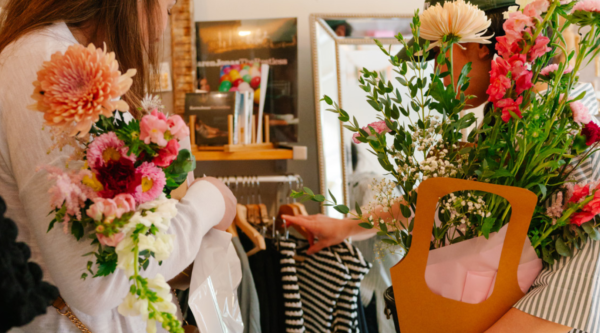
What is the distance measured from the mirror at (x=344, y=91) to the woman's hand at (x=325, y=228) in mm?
543

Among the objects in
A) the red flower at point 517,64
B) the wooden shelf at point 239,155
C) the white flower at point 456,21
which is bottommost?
the wooden shelf at point 239,155

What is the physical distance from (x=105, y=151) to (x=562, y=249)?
2.51ft

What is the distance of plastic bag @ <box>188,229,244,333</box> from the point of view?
916 millimetres

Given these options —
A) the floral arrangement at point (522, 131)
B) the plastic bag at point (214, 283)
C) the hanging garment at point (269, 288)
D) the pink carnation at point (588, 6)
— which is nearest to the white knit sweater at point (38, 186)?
the plastic bag at point (214, 283)

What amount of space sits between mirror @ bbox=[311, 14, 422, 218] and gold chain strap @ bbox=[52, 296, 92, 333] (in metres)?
1.48

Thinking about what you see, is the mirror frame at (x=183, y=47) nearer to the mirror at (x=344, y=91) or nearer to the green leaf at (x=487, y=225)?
the mirror at (x=344, y=91)

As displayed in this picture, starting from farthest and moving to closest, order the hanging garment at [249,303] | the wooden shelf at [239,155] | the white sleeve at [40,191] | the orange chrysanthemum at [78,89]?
the wooden shelf at [239,155] → the hanging garment at [249,303] → the white sleeve at [40,191] → the orange chrysanthemum at [78,89]

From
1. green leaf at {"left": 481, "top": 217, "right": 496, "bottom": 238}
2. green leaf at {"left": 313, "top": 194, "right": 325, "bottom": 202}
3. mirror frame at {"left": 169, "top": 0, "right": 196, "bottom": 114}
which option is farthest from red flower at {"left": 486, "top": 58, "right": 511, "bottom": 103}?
mirror frame at {"left": 169, "top": 0, "right": 196, "bottom": 114}

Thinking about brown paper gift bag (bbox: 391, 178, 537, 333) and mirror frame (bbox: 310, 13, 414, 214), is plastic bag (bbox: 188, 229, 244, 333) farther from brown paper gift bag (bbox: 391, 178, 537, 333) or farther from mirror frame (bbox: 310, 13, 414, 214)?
mirror frame (bbox: 310, 13, 414, 214)

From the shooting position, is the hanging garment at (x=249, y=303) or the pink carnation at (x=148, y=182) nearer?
the pink carnation at (x=148, y=182)

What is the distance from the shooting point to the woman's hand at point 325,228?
153cm

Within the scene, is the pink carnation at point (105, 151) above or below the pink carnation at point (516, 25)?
below

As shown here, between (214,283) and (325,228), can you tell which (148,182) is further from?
(325,228)

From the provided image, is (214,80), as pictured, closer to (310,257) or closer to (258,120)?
(258,120)
